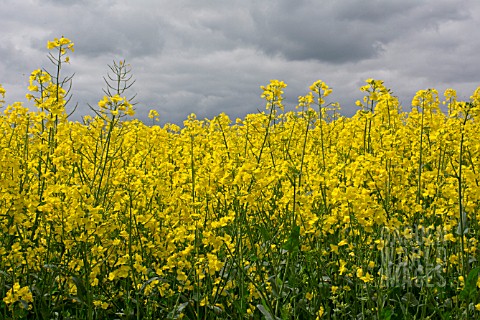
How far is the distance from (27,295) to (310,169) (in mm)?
2700

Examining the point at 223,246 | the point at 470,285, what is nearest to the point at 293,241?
the point at 223,246

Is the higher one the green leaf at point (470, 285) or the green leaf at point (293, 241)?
the green leaf at point (293, 241)

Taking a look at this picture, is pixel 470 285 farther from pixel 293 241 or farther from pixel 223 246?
pixel 223 246

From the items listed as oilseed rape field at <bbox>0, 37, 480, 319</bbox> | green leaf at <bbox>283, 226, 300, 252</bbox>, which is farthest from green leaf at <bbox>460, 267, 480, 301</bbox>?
green leaf at <bbox>283, 226, 300, 252</bbox>

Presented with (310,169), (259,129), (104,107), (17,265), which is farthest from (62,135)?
(310,169)

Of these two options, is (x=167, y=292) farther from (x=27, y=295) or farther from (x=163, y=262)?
(x=27, y=295)

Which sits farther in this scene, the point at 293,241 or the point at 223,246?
the point at 223,246

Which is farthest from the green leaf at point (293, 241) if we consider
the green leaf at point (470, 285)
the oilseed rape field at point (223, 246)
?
the green leaf at point (470, 285)

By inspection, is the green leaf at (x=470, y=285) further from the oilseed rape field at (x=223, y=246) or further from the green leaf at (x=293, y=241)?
the green leaf at (x=293, y=241)

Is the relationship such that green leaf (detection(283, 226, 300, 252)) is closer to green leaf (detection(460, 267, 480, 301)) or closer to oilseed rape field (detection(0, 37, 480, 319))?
oilseed rape field (detection(0, 37, 480, 319))

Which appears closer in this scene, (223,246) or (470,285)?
(470,285)

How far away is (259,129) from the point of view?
4934 millimetres

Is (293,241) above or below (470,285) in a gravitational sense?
Result: above

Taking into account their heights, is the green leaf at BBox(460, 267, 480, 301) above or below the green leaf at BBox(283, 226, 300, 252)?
below
